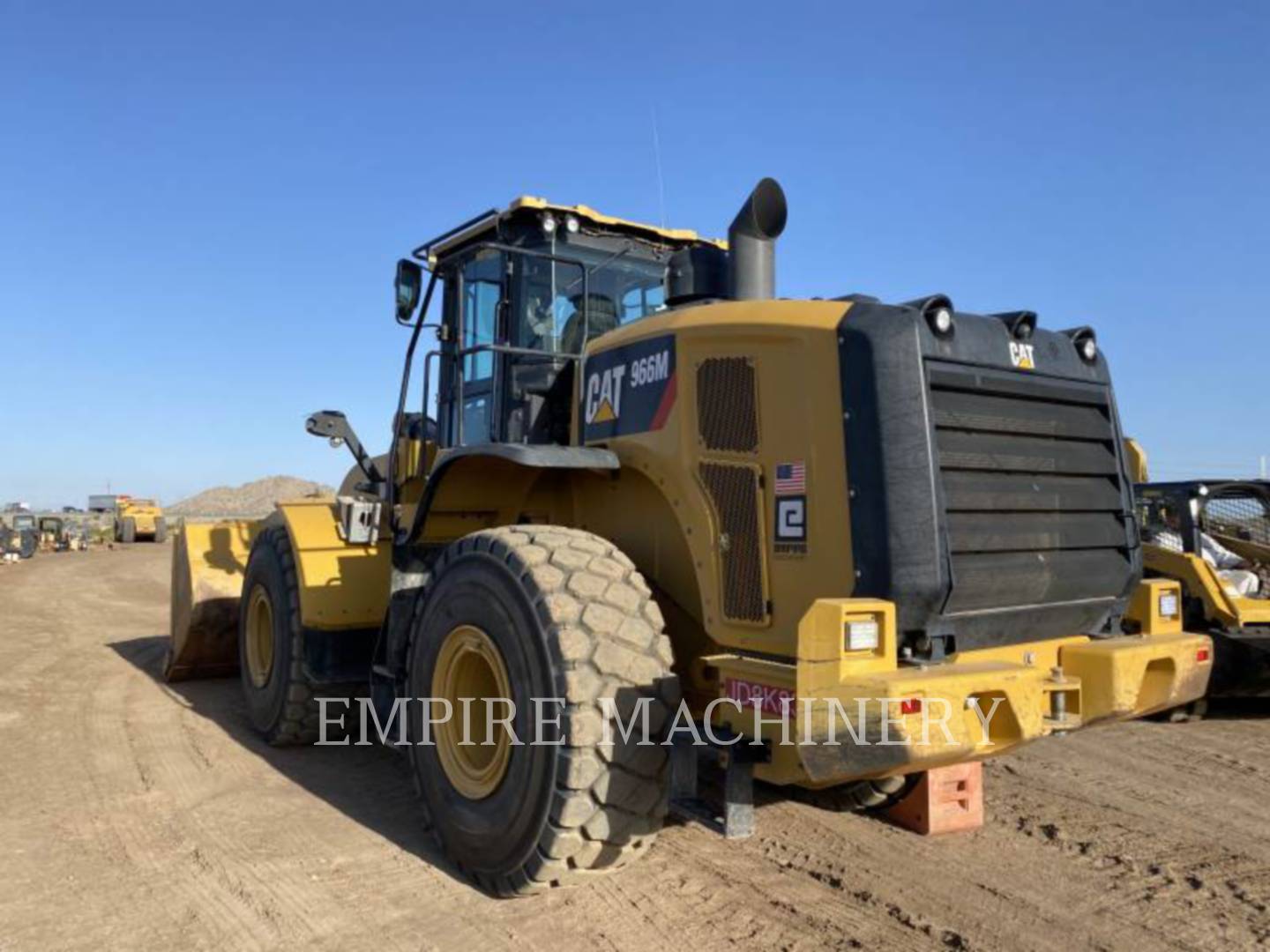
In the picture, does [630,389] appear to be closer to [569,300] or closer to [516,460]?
[516,460]

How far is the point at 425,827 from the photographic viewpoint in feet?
14.5

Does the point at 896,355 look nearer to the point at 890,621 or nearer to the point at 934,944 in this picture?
the point at 890,621

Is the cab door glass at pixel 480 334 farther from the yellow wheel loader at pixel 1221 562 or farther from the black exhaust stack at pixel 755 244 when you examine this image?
the yellow wheel loader at pixel 1221 562

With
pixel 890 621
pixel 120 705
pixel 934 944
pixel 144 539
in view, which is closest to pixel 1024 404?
pixel 890 621

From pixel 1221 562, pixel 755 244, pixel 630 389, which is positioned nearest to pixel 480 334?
pixel 630 389

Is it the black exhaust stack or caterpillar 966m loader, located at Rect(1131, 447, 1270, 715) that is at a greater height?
the black exhaust stack

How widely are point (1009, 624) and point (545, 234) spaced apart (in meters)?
3.10

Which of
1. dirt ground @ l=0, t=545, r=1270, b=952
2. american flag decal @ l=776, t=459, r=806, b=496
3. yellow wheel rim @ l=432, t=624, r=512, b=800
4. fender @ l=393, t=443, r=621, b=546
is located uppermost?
fender @ l=393, t=443, r=621, b=546

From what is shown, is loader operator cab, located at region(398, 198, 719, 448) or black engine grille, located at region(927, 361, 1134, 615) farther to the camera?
loader operator cab, located at region(398, 198, 719, 448)

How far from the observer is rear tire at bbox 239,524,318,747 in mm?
5910

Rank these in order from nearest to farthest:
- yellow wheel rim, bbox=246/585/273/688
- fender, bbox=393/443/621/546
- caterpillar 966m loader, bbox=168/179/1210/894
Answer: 1. caterpillar 966m loader, bbox=168/179/1210/894
2. fender, bbox=393/443/621/546
3. yellow wheel rim, bbox=246/585/273/688

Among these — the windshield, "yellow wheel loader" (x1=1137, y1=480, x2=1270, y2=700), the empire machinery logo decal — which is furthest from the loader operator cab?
"yellow wheel loader" (x1=1137, y1=480, x2=1270, y2=700)

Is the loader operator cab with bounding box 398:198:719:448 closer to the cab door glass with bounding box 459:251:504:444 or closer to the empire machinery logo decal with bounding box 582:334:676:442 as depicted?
the cab door glass with bounding box 459:251:504:444

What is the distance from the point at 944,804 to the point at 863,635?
5.93 ft
